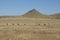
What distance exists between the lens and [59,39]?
23.1 meters

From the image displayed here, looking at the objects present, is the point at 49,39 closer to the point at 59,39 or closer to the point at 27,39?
the point at 59,39

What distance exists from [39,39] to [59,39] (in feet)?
8.01

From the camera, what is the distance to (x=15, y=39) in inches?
870

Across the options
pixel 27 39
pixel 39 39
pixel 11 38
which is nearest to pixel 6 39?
pixel 11 38

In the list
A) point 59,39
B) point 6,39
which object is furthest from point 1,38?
point 59,39

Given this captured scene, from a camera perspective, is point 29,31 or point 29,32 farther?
point 29,31

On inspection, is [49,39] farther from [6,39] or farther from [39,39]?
[6,39]

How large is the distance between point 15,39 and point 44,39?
3.63 metres

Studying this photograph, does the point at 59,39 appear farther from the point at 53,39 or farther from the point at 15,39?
the point at 15,39

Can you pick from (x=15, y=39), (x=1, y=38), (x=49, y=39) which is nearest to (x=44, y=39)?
(x=49, y=39)

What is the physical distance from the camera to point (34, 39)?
23047 millimetres

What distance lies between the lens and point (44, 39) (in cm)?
2319

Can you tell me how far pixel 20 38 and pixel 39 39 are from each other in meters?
2.34

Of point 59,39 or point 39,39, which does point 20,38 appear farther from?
point 59,39
